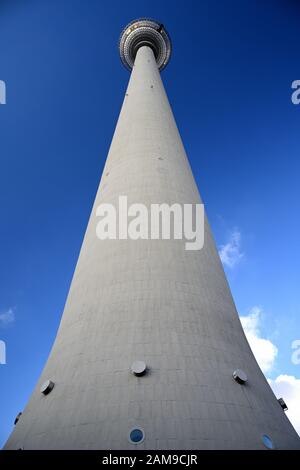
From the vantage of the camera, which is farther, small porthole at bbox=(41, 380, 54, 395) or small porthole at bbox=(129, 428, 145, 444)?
small porthole at bbox=(41, 380, 54, 395)

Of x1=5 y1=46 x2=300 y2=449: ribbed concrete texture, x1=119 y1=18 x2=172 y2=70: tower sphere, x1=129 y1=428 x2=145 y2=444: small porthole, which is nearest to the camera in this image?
x1=129 y1=428 x2=145 y2=444: small porthole

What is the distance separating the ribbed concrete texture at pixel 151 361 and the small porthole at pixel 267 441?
0.35ft

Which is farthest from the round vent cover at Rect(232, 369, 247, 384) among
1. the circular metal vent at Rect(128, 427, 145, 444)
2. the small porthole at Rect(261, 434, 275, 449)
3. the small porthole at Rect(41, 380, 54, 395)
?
the small porthole at Rect(41, 380, 54, 395)

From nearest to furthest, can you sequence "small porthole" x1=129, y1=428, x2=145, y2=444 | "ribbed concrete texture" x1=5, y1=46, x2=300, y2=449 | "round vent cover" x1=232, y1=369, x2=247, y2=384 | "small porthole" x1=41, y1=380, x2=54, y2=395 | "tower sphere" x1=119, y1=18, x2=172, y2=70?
1. "small porthole" x1=129, y1=428, x2=145, y2=444
2. "ribbed concrete texture" x1=5, y1=46, x2=300, y2=449
3. "round vent cover" x1=232, y1=369, x2=247, y2=384
4. "small porthole" x1=41, y1=380, x2=54, y2=395
5. "tower sphere" x1=119, y1=18, x2=172, y2=70

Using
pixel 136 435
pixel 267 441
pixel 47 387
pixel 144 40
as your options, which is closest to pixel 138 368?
pixel 136 435

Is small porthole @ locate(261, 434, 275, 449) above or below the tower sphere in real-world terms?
below

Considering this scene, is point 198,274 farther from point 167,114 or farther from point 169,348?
point 167,114

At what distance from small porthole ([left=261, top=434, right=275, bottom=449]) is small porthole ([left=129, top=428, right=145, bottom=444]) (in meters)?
2.82

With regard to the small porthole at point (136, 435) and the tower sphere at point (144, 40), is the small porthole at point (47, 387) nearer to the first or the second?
the small porthole at point (136, 435)

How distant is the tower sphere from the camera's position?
34.2m

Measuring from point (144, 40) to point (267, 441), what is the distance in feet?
116

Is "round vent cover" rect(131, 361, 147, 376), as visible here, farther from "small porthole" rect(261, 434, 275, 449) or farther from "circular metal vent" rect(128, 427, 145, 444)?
"small porthole" rect(261, 434, 275, 449)

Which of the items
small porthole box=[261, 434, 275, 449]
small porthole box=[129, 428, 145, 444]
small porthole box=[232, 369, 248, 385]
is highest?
small porthole box=[232, 369, 248, 385]
